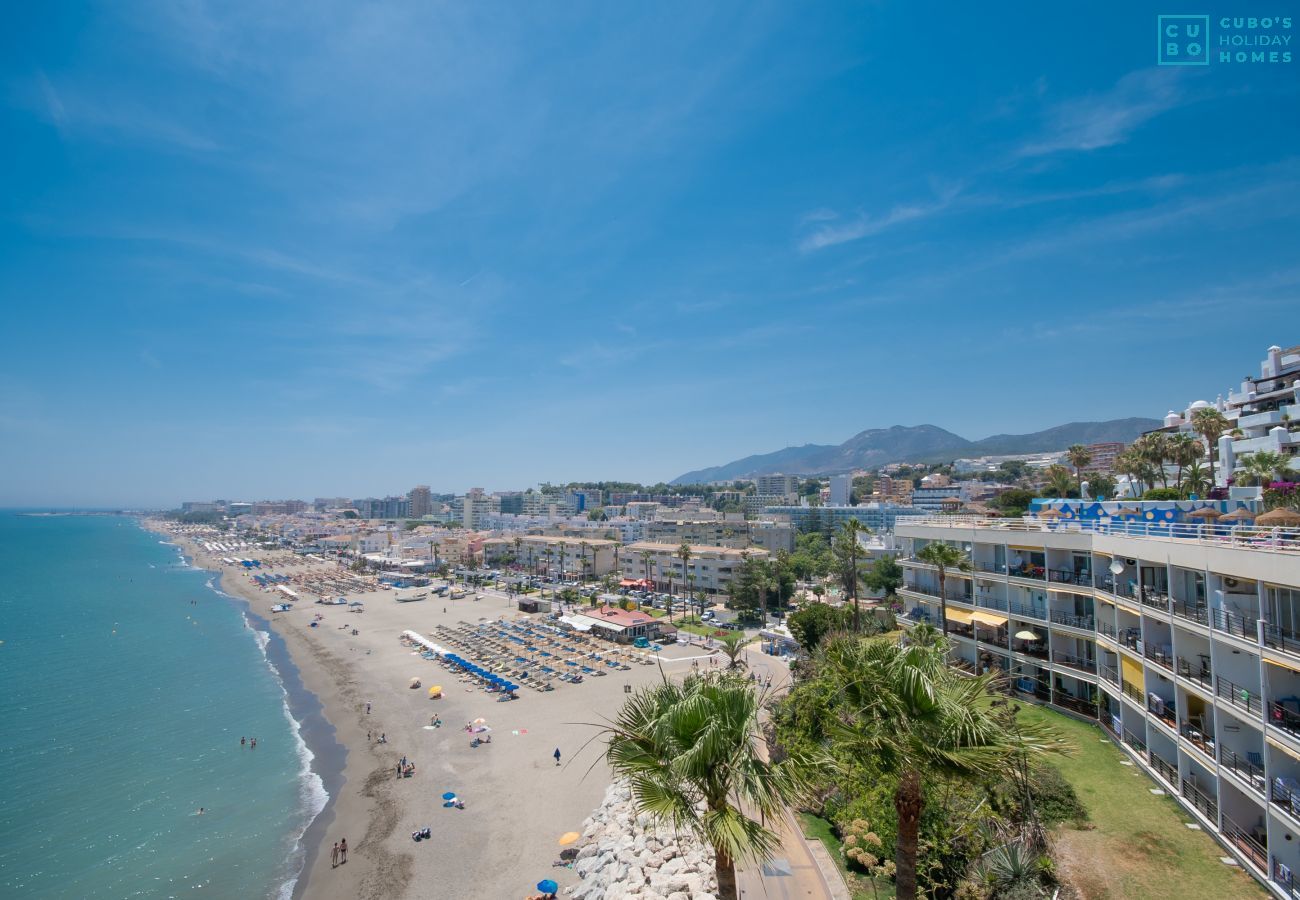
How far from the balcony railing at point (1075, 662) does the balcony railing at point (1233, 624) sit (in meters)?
9.77

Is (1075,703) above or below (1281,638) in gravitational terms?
below

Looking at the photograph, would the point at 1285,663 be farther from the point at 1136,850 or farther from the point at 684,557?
the point at 684,557

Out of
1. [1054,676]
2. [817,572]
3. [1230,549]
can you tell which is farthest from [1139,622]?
[817,572]

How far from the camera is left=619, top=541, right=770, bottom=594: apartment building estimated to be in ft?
263

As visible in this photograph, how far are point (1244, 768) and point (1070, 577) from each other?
11.3 m

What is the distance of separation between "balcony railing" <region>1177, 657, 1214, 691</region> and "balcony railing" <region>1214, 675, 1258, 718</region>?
0.47 m

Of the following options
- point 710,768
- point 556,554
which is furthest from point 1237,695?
point 556,554

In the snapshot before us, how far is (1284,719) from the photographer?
13.2m

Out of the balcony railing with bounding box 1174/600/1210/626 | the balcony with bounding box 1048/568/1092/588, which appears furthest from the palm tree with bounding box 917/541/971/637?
the balcony railing with bounding box 1174/600/1210/626

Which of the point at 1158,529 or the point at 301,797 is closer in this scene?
the point at 1158,529

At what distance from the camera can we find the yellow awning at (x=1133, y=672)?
19.9 metres

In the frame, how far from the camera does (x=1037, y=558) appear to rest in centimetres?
2728

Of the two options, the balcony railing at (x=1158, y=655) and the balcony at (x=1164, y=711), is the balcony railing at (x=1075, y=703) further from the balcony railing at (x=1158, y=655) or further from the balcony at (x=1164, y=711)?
the balcony railing at (x=1158, y=655)

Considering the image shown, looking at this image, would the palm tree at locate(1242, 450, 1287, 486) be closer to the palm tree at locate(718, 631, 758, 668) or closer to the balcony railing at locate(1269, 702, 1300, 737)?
the palm tree at locate(718, 631, 758, 668)
